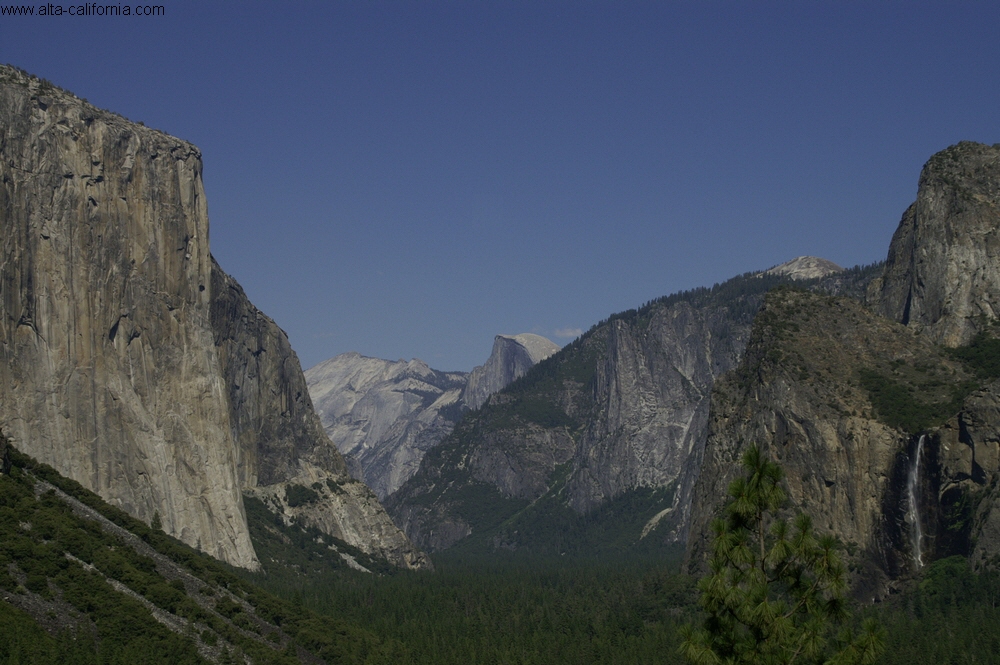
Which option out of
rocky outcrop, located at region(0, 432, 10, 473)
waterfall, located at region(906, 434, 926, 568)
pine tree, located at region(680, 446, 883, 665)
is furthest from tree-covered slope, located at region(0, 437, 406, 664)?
waterfall, located at region(906, 434, 926, 568)

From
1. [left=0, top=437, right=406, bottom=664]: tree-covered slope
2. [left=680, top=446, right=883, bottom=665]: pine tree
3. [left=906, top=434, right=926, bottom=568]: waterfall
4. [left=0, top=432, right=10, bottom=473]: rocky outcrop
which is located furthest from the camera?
[left=906, top=434, right=926, bottom=568]: waterfall

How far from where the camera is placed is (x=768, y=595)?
167 feet

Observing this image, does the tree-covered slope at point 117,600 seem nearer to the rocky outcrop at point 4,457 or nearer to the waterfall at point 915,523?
the rocky outcrop at point 4,457

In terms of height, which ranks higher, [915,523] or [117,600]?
[117,600]

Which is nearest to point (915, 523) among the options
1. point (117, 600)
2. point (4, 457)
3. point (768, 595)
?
point (117, 600)

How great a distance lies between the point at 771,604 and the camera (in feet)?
164

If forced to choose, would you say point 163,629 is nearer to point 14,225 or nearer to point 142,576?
point 142,576

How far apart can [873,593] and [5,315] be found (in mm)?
138329

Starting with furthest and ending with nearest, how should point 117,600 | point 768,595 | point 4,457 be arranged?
1. point 4,457
2. point 117,600
3. point 768,595

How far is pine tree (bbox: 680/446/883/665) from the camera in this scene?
49.9m

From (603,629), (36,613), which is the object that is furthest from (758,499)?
(603,629)

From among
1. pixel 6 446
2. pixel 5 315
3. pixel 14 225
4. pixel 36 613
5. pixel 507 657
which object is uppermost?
pixel 14 225

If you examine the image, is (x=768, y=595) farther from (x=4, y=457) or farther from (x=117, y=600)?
(x=4, y=457)

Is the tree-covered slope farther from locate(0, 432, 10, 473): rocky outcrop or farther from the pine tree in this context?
the pine tree
